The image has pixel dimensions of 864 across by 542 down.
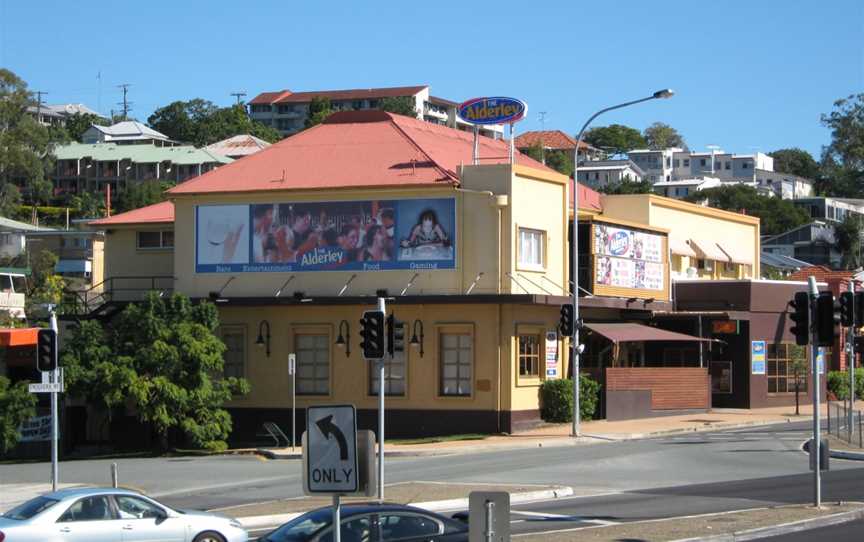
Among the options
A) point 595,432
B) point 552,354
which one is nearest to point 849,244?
point 552,354

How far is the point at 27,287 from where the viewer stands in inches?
3420

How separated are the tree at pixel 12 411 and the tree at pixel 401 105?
129 meters

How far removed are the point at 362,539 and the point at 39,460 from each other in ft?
96.9

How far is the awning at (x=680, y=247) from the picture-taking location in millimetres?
55975

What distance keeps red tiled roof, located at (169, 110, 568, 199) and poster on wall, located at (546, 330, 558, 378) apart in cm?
635

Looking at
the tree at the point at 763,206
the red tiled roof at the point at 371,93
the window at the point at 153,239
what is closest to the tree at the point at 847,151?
the tree at the point at 763,206

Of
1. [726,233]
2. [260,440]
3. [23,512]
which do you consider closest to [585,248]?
[260,440]

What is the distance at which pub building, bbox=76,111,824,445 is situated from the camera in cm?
4269

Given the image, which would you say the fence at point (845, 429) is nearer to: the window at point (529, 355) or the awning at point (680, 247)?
the window at point (529, 355)

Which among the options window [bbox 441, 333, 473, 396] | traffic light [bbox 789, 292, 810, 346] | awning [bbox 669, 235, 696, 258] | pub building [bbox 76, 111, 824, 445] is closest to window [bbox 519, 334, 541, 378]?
pub building [bbox 76, 111, 824, 445]

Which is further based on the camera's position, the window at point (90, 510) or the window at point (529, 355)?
the window at point (529, 355)

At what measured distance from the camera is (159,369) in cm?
4144

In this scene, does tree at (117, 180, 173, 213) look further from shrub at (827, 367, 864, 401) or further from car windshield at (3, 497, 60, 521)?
car windshield at (3, 497, 60, 521)

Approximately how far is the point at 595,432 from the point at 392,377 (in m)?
6.95
